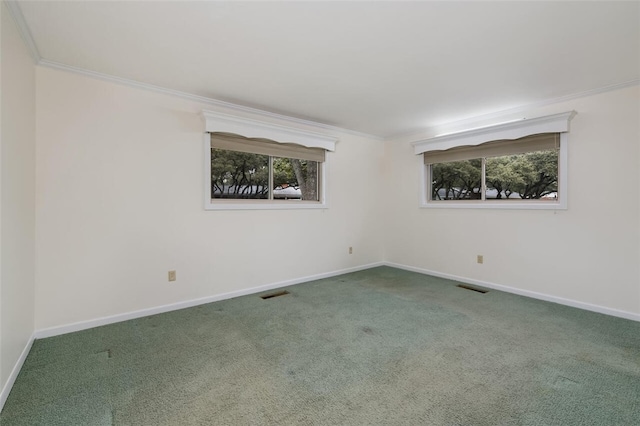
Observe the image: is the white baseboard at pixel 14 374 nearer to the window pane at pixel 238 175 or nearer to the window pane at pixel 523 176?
the window pane at pixel 238 175

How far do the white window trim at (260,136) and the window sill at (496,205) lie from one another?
1.68 metres

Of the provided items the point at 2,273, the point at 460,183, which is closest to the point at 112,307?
the point at 2,273

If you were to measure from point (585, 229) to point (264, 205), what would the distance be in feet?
11.7

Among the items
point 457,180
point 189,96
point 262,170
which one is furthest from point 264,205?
point 457,180

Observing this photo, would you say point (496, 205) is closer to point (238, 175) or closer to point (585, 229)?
point (585, 229)

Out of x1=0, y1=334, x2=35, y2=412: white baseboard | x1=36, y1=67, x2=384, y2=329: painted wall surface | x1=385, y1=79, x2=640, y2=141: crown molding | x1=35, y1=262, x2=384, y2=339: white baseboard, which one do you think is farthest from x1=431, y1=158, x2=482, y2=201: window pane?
x1=0, y1=334, x2=35, y2=412: white baseboard

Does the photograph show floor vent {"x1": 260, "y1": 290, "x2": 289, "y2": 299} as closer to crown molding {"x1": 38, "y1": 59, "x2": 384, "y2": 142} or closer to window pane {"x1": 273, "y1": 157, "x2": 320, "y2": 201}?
window pane {"x1": 273, "y1": 157, "x2": 320, "y2": 201}

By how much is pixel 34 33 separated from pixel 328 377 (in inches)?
121

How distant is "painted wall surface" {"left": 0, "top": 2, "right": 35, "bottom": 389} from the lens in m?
1.68

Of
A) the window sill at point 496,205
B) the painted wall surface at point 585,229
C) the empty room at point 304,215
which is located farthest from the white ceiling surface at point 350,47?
the window sill at point 496,205

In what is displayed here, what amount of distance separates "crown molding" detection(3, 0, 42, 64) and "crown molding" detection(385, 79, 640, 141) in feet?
14.3

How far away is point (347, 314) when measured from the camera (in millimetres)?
2943

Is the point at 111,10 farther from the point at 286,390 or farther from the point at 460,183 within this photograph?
the point at 460,183

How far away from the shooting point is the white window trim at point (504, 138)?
3.21 m
